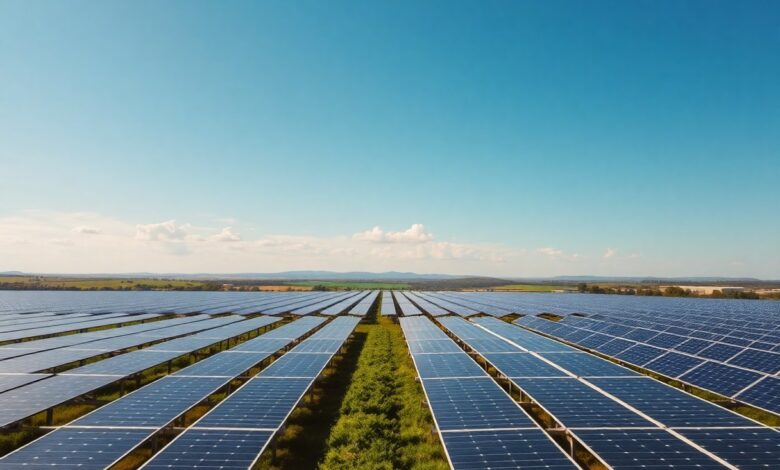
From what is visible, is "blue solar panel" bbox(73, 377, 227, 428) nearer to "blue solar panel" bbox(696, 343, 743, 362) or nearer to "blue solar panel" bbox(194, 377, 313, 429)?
"blue solar panel" bbox(194, 377, 313, 429)

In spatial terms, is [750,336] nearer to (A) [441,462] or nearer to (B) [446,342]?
(B) [446,342]

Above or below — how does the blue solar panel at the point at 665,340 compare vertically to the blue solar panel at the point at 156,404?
below

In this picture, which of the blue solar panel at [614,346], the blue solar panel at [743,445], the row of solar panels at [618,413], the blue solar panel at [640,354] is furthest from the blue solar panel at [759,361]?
the blue solar panel at [743,445]

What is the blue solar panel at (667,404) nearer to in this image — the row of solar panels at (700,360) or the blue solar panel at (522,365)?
the blue solar panel at (522,365)

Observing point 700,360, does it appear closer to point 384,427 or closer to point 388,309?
point 384,427

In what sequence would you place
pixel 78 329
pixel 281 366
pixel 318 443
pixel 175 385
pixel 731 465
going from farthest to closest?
pixel 78 329 < pixel 281 366 < pixel 175 385 < pixel 318 443 < pixel 731 465

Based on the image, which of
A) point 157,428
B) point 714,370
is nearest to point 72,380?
point 157,428

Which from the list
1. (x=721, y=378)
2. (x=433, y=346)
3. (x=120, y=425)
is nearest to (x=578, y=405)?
(x=721, y=378)
